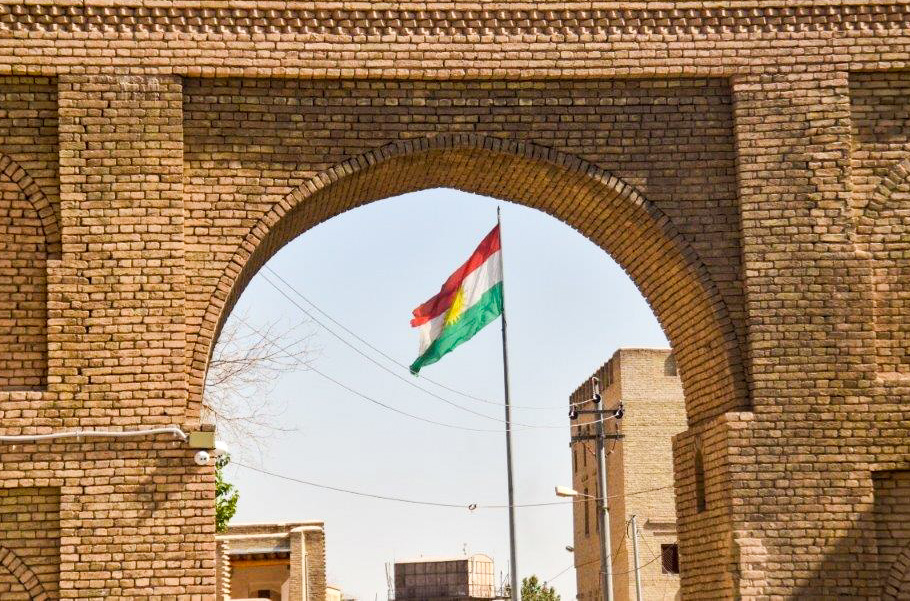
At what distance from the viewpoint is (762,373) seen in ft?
41.1

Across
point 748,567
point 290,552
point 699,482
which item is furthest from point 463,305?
point 290,552

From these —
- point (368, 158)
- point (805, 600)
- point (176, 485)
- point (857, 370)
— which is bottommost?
point (805, 600)

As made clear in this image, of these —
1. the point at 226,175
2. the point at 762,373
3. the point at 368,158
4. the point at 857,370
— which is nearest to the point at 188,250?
the point at 226,175

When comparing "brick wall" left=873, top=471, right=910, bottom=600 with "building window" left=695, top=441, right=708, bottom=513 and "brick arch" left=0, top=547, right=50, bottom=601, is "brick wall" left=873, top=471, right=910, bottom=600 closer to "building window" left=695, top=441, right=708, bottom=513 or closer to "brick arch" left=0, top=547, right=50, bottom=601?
"building window" left=695, top=441, right=708, bottom=513

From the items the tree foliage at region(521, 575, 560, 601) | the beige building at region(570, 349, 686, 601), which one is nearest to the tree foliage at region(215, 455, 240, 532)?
the beige building at region(570, 349, 686, 601)

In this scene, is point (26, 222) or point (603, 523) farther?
point (603, 523)

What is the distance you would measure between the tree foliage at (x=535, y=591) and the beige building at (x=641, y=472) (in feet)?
79.1

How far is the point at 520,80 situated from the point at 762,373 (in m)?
3.20

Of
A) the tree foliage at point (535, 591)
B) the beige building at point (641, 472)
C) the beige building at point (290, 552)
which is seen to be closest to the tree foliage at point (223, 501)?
the beige building at point (290, 552)

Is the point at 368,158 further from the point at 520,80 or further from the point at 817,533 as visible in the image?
the point at 817,533

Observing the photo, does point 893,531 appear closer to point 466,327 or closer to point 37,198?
point 466,327

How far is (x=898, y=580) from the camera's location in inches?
485

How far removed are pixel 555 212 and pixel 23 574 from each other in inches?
223

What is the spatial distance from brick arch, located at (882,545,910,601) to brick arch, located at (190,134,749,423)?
5.82ft
